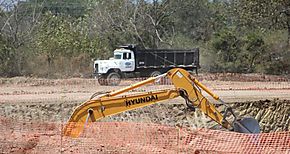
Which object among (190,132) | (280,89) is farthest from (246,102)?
(190,132)

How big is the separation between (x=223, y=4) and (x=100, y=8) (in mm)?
16174

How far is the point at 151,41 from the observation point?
4166cm

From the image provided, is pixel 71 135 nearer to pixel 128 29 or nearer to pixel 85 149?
pixel 85 149

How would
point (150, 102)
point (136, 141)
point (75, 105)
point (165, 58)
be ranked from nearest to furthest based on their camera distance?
point (136, 141)
point (150, 102)
point (75, 105)
point (165, 58)

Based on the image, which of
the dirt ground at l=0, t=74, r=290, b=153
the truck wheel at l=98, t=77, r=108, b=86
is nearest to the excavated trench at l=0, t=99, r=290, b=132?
the dirt ground at l=0, t=74, r=290, b=153

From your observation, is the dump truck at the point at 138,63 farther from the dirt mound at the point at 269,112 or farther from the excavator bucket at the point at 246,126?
the excavator bucket at the point at 246,126

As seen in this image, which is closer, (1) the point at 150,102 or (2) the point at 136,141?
(2) the point at 136,141

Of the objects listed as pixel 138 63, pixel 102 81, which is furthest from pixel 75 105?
pixel 138 63

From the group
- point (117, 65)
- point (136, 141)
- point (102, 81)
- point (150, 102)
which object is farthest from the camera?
point (117, 65)

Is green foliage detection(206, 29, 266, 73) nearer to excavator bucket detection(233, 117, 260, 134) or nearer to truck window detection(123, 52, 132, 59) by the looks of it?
truck window detection(123, 52, 132, 59)

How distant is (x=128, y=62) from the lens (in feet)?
98.1

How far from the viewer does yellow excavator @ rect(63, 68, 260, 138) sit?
460 inches

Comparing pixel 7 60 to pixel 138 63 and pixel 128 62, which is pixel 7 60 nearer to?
pixel 128 62

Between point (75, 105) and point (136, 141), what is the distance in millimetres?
10604
